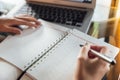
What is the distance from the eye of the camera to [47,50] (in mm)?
692

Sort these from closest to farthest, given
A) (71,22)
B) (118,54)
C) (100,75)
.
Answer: (100,75)
(118,54)
(71,22)

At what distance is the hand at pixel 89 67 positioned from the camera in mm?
579

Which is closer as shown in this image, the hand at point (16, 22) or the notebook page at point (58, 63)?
the notebook page at point (58, 63)

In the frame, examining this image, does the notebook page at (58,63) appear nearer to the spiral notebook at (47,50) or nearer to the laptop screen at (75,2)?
the spiral notebook at (47,50)

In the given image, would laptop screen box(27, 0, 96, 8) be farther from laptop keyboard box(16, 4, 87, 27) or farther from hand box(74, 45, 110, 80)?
hand box(74, 45, 110, 80)

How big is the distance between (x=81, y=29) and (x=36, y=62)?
0.22 metres

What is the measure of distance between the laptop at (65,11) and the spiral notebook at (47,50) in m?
0.05

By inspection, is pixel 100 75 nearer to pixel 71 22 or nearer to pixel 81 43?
pixel 81 43

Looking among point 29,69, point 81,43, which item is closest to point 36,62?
point 29,69

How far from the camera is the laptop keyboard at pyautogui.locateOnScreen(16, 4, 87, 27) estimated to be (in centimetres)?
83

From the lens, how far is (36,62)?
65 centimetres

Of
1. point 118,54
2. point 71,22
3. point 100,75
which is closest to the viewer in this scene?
point 100,75

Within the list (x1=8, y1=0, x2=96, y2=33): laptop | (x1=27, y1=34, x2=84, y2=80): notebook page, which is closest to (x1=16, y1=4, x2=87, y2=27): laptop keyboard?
(x1=8, y1=0, x2=96, y2=33): laptop

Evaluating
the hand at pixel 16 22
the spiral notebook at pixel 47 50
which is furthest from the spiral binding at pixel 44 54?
the hand at pixel 16 22
